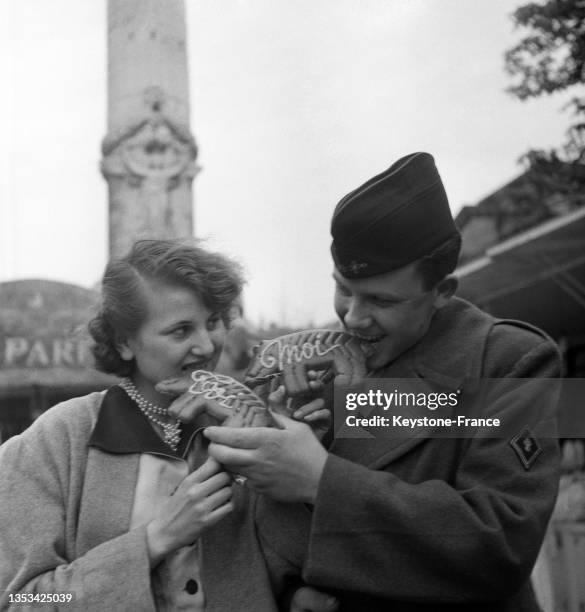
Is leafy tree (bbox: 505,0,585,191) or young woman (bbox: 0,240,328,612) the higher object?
leafy tree (bbox: 505,0,585,191)

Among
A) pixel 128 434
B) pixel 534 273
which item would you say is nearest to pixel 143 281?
pixel 128 434

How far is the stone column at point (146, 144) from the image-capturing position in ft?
13.5

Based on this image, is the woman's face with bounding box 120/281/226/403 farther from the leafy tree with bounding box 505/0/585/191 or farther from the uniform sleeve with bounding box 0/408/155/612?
the leafy tree with bounding box 505/0/585/191

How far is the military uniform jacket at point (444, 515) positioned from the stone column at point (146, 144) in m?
3.20

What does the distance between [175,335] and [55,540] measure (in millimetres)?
309

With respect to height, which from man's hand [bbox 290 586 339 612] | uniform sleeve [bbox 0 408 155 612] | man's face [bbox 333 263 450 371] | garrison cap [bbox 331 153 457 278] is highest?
garrison cap [bbox 331 153 457 278]

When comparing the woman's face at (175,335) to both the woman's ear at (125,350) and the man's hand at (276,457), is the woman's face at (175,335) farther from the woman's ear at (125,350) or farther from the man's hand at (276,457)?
the man's hand at (276,457)

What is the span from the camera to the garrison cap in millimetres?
998

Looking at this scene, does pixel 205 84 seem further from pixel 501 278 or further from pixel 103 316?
pixel 501 278

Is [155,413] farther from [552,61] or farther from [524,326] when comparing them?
[552,61]

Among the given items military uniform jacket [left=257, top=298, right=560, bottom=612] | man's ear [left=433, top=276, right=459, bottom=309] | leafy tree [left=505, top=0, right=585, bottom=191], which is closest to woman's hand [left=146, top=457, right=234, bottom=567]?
military uniform jacket [left=257, top=298, right=560, bottom=612]

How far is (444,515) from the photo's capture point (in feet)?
2.98

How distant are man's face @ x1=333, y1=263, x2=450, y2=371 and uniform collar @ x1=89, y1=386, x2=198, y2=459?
274mm

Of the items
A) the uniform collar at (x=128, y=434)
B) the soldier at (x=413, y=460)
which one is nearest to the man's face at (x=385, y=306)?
the soldier at (x=413, y=460)
